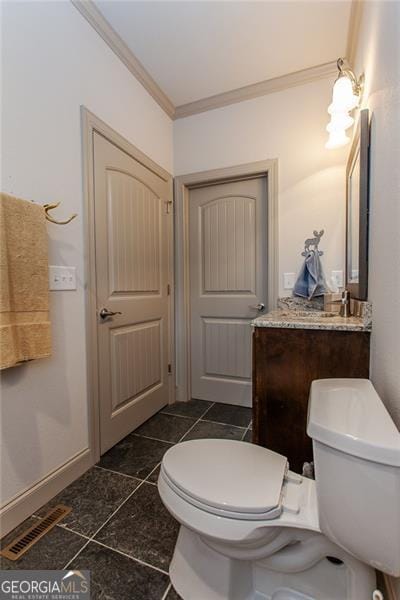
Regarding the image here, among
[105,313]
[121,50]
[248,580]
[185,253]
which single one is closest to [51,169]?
[105,313]

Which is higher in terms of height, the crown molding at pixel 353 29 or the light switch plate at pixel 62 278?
the crown molding at pixel 353 29

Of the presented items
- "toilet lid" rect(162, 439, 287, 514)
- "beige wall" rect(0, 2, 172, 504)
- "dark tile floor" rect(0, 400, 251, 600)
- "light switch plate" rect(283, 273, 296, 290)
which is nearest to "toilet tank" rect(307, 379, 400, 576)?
"toilet lid" rect(162, 439, 287, 514)

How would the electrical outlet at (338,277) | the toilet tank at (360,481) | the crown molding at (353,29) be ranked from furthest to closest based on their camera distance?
the electrical outlet at (338,277) → the crown molding at (353,29) → the toilet tank at (360,481)

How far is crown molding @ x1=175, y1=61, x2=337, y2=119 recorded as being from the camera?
1911 millimetres

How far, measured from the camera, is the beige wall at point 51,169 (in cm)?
117

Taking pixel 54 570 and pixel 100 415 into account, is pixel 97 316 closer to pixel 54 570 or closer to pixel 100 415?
pixel 100 415

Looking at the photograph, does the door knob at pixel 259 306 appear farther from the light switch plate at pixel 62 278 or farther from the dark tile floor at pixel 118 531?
the light switch plate at pixel 62 278

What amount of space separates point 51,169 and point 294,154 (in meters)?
1.63

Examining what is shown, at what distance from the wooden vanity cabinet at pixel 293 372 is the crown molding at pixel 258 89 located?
1.86 m

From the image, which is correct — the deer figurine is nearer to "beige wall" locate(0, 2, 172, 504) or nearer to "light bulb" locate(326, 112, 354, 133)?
"light bulb" locate(326, 112, 354, 133)

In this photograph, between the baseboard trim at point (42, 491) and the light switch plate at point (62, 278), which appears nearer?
the baseboard trim at point (42, 491)

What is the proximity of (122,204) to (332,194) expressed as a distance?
56.7 inches

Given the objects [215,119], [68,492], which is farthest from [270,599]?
[215,119]

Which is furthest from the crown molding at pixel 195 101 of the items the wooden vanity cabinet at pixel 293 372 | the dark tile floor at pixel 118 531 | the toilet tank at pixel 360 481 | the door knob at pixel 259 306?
the dark tile floor at pixel 118 531
